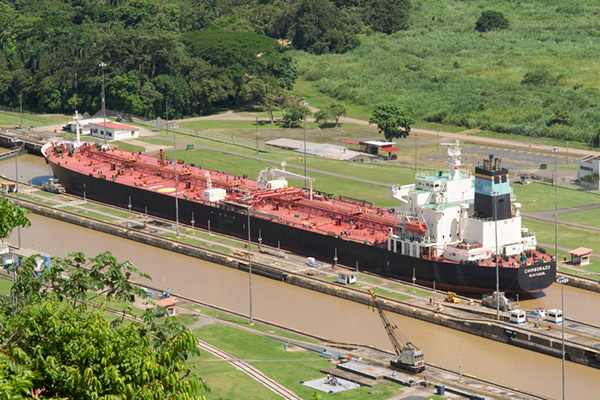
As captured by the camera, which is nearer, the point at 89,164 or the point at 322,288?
the point at 322,288

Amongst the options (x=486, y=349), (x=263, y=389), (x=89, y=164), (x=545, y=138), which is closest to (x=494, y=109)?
(x=545, y=138)

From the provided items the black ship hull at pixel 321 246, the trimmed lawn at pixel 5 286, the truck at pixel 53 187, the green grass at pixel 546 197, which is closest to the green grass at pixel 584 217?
the green grass at pixel 546 197

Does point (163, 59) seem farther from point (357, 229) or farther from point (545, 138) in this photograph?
point (357, 229)

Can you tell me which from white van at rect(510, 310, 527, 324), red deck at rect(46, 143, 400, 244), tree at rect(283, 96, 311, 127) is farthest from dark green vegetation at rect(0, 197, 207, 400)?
tree at rect(283, 96, 311, 127)

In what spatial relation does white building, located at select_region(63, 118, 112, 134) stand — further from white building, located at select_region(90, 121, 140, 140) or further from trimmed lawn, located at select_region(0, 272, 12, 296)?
trimmed lawn, located at select_region(0, 272, 12, 296)

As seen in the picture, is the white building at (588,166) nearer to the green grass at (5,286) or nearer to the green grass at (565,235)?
the green grass at (565,235)

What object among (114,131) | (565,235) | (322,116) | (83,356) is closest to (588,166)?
(565,235)

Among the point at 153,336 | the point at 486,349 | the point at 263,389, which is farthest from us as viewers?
the point at 486,349
